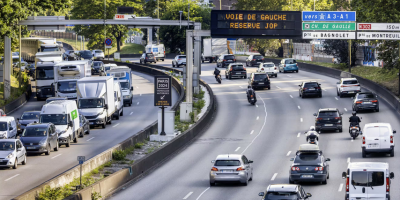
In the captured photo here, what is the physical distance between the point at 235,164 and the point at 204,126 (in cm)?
1919

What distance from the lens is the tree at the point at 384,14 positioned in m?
50.8

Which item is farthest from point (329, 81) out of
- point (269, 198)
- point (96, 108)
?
point (269, 198)

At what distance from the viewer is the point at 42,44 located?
86.7 metres

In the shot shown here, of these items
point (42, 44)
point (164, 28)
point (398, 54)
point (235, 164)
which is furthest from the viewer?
point (164, 28)

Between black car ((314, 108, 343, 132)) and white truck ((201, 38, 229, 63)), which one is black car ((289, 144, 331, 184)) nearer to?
black car ((314, 108, 343, 132))

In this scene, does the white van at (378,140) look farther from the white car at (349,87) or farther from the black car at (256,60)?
the black car at (256,60)

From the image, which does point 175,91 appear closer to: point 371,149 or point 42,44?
point 42,44

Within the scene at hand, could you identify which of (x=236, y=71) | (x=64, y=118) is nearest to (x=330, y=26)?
(x=64, y=118)

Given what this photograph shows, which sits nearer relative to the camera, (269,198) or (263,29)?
(269,198)

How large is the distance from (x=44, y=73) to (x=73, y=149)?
24644mm

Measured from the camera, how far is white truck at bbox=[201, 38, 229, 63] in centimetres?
9700

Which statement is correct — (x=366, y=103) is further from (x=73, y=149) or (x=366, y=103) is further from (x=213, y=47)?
(x=213, y=47)

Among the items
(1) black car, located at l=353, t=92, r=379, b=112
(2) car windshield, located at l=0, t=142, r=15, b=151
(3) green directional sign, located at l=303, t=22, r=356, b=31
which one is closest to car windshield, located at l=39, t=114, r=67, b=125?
(2) car windshield, located at l=0, t=142, r=15, b=151

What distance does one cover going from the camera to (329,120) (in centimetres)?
4072
